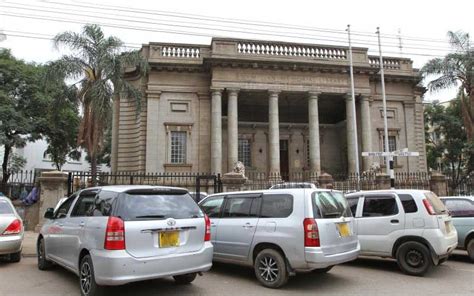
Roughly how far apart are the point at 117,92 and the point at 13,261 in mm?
11578

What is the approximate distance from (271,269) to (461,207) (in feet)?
20.1

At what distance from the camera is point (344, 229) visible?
6.96 metres

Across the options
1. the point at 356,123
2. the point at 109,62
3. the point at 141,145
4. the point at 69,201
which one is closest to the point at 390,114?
the point at 356,123

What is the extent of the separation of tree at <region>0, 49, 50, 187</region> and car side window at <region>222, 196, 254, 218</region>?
2056 cm

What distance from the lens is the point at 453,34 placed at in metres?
21.8

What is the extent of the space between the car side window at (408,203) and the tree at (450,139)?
28.0 metres

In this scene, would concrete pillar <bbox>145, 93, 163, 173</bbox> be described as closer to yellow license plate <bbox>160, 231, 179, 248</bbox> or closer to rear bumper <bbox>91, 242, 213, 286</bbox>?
yellow license plate <bbox>160, 231, 179, 248</bbox>

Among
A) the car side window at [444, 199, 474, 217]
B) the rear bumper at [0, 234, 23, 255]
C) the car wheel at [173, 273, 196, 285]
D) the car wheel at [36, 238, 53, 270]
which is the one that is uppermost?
the car side window at [444, 199, 474, 217]

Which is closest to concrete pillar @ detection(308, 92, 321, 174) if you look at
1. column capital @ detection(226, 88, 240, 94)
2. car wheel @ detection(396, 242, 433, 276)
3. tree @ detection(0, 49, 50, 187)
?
column capital @ detection(226, 88, 240, 94)

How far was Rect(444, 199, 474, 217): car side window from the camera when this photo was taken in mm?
9633

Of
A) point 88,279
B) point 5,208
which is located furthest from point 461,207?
point 5,208

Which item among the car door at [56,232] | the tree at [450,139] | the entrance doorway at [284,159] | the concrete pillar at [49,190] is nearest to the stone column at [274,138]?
the entrance doorway at [284,159]

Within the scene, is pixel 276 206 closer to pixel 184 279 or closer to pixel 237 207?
pixel 237 207

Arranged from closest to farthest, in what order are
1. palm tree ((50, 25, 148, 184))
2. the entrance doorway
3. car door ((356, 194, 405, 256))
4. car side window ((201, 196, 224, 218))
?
car side window ((201, 196, 224, 218)), car door ((356, 194, 405, 256)), palm tree ((50, 25, 148, 184)), the entrance doorway
